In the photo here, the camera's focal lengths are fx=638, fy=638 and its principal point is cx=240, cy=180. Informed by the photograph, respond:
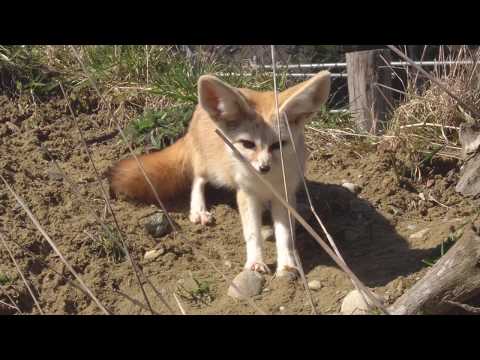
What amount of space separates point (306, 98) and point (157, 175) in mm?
1236

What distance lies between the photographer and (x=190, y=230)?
387 centimetres

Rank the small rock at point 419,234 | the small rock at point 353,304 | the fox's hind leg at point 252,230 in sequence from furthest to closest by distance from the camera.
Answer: the small rock at point 419,234 < the fox's hind leg at point 252,230 < the small rock at point 353,304

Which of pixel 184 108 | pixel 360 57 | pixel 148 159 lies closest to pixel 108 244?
pixel 148 159

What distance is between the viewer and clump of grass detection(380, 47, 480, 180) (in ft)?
14.0

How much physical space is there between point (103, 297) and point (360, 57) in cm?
284

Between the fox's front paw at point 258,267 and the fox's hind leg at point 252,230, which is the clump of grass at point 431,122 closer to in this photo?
the fox's hind leg at point 252,230

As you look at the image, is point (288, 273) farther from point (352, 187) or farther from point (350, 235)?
point (352, 187)

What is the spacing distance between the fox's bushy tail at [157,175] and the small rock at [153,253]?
0.50m

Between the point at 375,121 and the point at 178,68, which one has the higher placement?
the point at 178,68

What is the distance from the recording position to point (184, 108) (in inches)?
192

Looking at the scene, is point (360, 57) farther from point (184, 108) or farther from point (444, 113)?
point (184, 108)

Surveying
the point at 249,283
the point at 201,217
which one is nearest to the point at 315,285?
the point at 249,283

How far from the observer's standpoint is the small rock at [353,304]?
8.90 feet

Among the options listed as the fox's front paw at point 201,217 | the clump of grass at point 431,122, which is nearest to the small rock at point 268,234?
the fox's front paw at point 201,217
